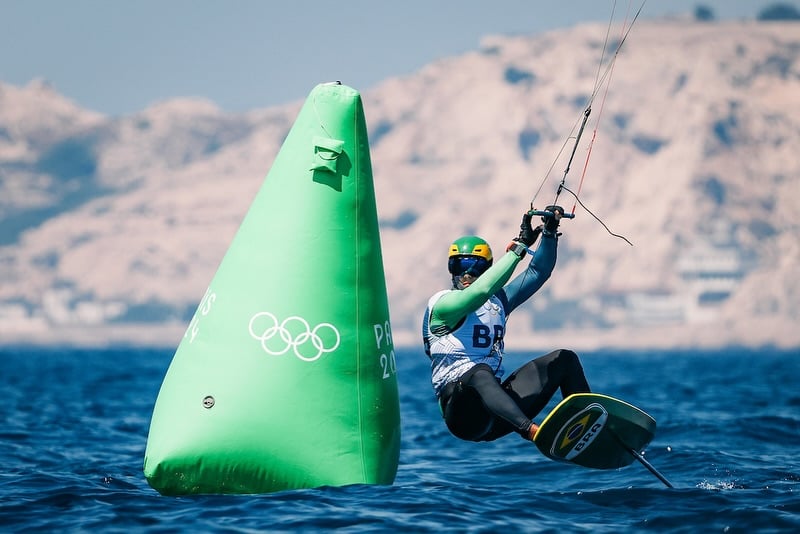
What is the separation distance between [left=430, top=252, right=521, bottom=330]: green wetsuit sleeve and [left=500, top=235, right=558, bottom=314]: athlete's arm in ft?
2.12

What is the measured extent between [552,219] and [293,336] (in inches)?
81.9

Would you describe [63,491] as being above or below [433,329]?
below

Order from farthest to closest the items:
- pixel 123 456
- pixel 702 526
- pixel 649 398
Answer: pixel 649 398
pixel 123 456
pixel 702 526

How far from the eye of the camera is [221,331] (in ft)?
27.7

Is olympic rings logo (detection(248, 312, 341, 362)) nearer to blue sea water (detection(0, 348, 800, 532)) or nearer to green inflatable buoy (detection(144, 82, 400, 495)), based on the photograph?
green inflatable buoy (detection(144, 82, 400, 495))

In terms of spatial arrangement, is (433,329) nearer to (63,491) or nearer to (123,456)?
(63,491)

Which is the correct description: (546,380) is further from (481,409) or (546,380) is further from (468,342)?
(468,342)

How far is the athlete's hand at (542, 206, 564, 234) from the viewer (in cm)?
840

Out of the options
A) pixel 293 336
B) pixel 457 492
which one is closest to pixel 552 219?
pixel 293 336

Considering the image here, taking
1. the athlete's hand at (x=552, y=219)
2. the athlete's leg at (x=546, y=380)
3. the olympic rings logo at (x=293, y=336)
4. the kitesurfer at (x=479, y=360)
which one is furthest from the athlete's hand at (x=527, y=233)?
the olympic rings logo at (x=293, y=336)

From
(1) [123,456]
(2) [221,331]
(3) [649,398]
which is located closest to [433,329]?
(2) [221,331]

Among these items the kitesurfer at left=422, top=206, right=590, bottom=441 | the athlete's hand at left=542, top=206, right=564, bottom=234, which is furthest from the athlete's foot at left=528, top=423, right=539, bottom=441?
the athlete's hand at left=542, top=206, right=564, bottom=234

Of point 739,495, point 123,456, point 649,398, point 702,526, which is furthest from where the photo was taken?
point 649,398

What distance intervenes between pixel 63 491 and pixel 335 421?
253cm
